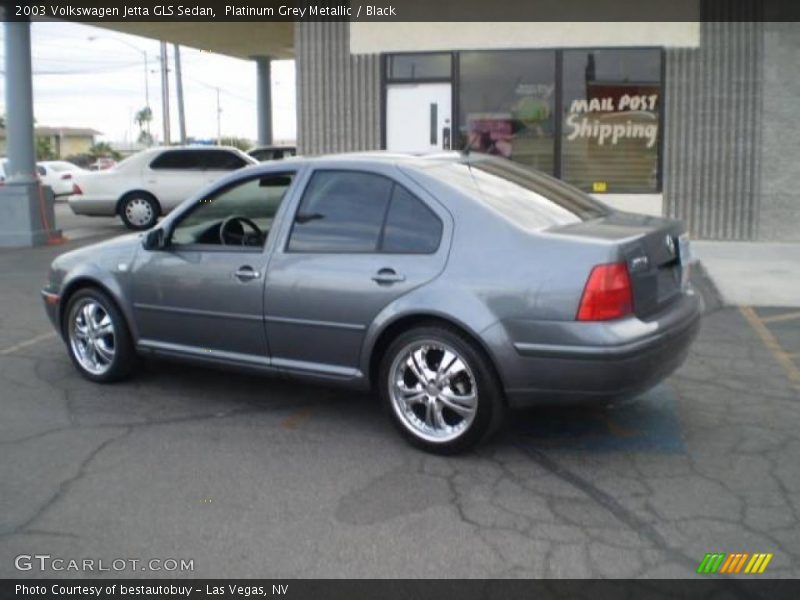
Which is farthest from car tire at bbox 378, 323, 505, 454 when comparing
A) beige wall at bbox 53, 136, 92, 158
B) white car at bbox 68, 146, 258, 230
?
beige wall at bbox 53, 136, 92, 158

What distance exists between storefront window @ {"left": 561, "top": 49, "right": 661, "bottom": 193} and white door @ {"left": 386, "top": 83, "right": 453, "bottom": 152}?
5.64 ft

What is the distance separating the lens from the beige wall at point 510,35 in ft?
42.4

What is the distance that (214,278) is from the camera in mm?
5656

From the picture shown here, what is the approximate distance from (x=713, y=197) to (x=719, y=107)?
1.24m

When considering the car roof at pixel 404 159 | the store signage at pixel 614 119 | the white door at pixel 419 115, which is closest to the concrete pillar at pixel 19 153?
the white door at pixel 419 115

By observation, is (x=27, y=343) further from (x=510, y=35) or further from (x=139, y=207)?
(x=139, y=207)

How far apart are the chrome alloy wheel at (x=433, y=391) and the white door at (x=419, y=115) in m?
9.10

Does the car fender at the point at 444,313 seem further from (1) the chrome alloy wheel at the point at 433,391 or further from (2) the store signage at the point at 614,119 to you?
(2) the store signage at the point at 614,119

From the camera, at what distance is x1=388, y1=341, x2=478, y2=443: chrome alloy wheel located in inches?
191

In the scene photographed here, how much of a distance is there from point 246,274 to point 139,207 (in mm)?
12275

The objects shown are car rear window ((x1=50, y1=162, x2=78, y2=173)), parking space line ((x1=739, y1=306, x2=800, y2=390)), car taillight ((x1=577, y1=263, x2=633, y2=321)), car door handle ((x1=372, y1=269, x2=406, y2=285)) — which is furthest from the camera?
car rear window ((x1=50, y1=162, x2=78, y2=173))

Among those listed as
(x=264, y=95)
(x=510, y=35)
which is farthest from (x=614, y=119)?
(x=264, y=95)

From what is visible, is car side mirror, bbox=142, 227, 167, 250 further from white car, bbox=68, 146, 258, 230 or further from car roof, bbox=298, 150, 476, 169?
white car, bbox=68, 146, 258, 230
